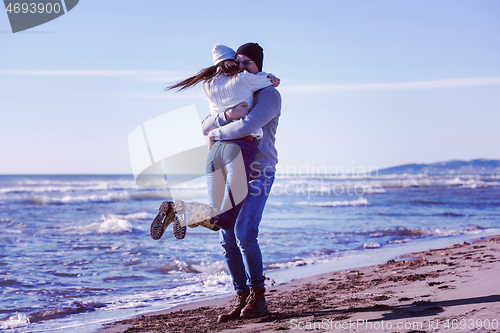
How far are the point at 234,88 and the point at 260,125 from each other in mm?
295

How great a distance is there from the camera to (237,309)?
8.96 feet

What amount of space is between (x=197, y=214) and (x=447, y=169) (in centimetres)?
9533

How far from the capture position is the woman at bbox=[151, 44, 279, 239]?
2434 mm

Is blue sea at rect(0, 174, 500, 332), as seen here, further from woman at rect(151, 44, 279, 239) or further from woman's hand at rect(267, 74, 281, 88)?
woman's hand at rect(267, 74, 281, 88)

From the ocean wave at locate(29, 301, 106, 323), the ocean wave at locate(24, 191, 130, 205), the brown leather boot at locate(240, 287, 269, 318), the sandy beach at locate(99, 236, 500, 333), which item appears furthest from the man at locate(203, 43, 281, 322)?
the ocean wave at locate(24, 191, 130, 205)

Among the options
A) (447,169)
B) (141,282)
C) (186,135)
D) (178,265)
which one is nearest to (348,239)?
(178,265)

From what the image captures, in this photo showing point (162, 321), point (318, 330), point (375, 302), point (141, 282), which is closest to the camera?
point (318, 330)

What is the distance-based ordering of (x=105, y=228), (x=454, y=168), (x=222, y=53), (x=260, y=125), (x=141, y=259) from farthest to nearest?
(x=454, y=168)
(x=105, y=228)
(x=141, y=259)
(x=222, y=53)
(x=260, y=125)

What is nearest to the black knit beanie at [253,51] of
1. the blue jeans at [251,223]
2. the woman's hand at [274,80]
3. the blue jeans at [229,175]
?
the woman's hand at [274,80]

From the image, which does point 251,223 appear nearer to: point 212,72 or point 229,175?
point 229,175

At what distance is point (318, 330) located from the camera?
2.23 meters

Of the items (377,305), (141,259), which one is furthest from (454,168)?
(377,305)

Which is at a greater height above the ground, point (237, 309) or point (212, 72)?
point (212, 72)

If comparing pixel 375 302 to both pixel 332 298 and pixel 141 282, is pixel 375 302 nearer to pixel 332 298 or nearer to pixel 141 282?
pixel 332 298
